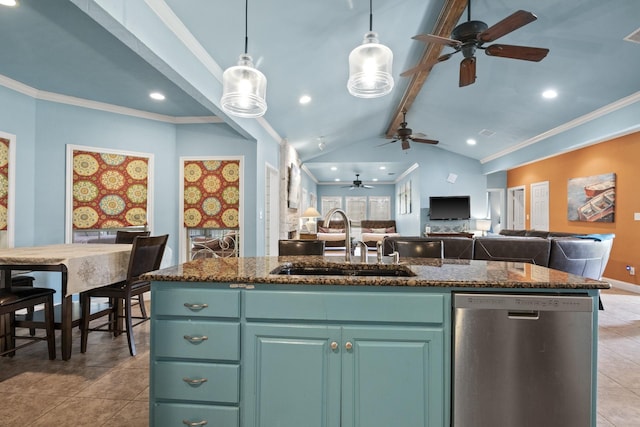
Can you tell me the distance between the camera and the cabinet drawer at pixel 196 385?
1.50 meters

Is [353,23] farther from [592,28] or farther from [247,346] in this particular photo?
[247,346]

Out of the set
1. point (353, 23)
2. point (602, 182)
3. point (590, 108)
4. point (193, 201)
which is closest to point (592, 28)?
point (590, 108)

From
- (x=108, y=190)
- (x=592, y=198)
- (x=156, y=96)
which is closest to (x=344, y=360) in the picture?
(x=156, y=96)

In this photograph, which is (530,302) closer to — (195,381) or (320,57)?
(195,381)

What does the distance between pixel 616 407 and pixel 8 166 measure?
5435 mm

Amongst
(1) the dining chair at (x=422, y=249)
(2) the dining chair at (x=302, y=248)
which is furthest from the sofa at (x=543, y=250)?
(2) the dining chair at (x=302, y=248)

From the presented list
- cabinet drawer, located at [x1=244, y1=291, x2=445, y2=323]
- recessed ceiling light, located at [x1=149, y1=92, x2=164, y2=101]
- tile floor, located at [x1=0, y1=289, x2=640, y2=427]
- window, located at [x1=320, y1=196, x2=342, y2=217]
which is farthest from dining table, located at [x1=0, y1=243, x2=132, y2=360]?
window, located at [x1=320, y1=196, x2=342, y2=217]

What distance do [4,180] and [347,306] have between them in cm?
400

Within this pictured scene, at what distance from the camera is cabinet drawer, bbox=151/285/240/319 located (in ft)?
4.99

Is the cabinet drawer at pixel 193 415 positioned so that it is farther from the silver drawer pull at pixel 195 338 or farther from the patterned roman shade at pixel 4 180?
the patterned roman shade at pixel 4 180

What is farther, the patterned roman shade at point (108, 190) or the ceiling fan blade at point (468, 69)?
the patterned roman shade at point (108, 190)

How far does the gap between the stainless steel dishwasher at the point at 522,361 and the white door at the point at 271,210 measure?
4.23 meters

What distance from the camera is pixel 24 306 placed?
2.40 meters

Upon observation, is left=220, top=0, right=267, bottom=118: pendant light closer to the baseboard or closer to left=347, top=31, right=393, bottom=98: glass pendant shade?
left=347, top=31, right=393, bottom=98: glass pendant shade
